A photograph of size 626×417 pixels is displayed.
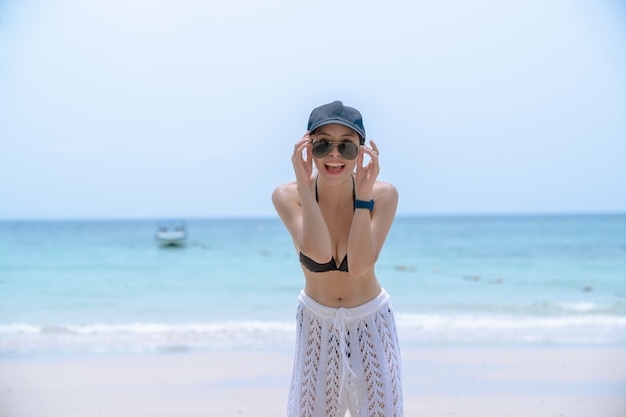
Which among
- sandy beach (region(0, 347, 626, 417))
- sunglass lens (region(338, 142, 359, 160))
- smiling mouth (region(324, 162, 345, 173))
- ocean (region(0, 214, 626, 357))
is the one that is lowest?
ocean (region(0, 214, 626, 357))

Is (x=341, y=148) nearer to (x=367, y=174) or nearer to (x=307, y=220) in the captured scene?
(x=367, y=174)

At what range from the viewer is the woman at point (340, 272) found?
10.2 feet

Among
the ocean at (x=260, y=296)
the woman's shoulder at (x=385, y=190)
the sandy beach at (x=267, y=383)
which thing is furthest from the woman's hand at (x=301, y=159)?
the ocean at (x=260, y=296)

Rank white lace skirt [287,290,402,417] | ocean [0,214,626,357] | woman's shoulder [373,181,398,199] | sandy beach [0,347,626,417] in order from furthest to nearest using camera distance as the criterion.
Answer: ocean [0,214,626,357], sandy beach [0,347,626,417], woman's shoulder [373,181,398,199], white lace skirt [287,290,402,417]

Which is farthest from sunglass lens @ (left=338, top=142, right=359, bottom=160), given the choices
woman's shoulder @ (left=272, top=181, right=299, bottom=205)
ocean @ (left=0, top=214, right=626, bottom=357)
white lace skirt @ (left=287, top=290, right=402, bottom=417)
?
ocean @ (left=0, top=214, right=626, bottom=357)

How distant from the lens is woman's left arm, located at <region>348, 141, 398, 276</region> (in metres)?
3.08

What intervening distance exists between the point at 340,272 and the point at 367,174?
52 cm

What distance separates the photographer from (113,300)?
15648 mm

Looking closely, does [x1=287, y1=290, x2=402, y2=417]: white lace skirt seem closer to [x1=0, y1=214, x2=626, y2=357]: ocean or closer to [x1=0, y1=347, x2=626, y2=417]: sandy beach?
[x1=0, y1=347, x2=626, y2=417]: sandy beach

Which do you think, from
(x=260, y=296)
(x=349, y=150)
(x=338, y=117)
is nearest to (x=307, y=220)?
(x=349, y=150)

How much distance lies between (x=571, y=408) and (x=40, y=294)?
13.9m

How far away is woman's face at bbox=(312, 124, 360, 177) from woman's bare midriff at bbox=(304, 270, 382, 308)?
510 mm

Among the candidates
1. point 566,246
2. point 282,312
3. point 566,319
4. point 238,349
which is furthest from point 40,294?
point 566,246

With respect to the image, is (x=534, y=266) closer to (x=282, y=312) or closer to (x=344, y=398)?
(x=282, y=312)
